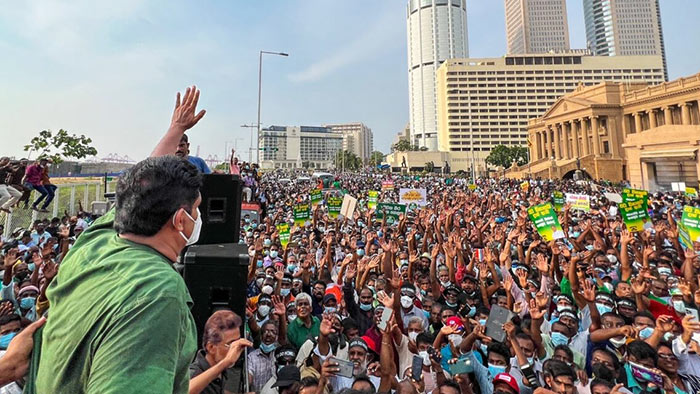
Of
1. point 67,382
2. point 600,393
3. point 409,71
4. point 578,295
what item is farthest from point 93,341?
point 409,71

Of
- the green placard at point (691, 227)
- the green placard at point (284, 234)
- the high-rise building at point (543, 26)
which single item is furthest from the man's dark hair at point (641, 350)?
the high-rise building at point (543, 26)

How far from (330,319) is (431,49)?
7005 inches

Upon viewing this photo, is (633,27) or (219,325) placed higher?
(633,27)

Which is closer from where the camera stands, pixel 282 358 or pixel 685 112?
pixel 282 358

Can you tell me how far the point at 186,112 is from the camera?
103 inches

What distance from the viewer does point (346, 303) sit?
5938mm

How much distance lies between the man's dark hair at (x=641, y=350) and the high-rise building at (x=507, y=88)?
110 meters

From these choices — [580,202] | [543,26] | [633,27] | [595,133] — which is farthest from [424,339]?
[633,27]

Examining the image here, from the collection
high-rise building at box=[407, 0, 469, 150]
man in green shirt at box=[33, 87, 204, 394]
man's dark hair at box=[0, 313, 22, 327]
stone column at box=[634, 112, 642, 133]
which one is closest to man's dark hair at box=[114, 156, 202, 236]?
man in green shirt at box=[33, 87, 204, 394]

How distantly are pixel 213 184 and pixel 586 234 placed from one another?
10.3 meters

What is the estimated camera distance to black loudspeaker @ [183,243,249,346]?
2262mm

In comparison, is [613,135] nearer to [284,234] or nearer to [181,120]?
[284,234]

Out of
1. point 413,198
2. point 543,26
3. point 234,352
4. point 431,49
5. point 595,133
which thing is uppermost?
point 543,26

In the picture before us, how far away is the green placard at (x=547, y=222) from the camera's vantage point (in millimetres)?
8383
